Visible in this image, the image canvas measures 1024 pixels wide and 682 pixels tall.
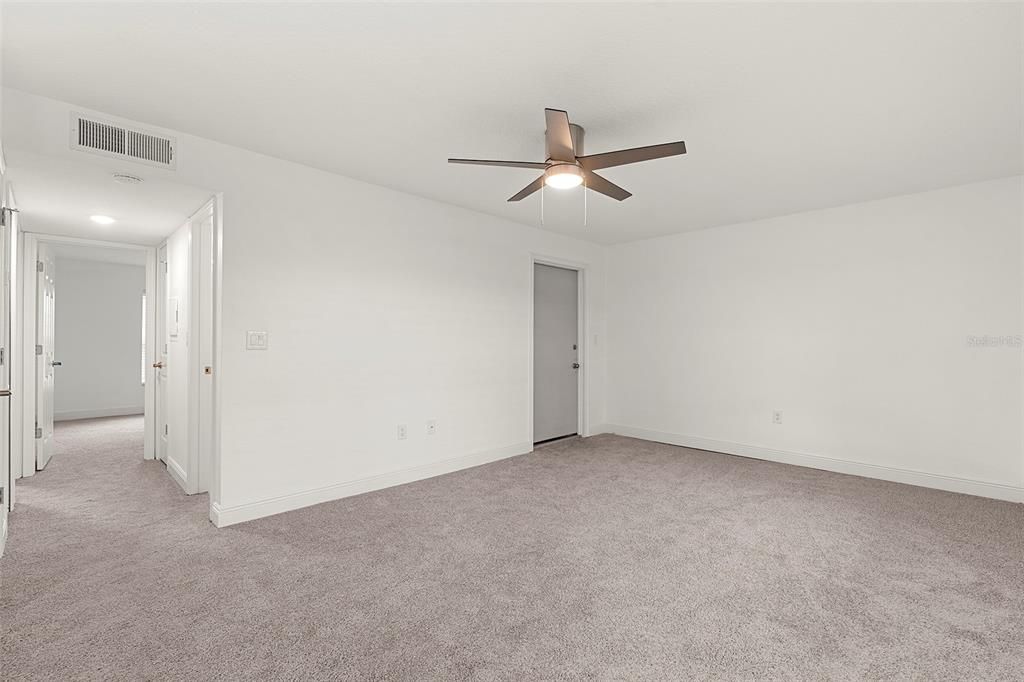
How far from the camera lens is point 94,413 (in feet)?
23.7

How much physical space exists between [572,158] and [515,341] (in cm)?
272

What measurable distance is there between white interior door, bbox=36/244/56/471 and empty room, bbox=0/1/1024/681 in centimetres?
6

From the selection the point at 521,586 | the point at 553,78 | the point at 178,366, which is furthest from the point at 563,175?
the point at 178,366

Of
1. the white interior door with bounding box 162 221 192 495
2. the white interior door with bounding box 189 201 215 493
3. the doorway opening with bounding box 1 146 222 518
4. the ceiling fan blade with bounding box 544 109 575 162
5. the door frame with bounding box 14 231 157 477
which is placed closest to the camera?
the ceiling fan blade with bounding box 544 109 575 162

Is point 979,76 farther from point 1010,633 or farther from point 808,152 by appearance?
point 1010,633

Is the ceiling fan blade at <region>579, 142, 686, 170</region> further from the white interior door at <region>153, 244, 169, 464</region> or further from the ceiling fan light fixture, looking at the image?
the white interior door at <region>153, 244, 169, 464</region>

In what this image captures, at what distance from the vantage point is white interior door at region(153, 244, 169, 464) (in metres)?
4.61

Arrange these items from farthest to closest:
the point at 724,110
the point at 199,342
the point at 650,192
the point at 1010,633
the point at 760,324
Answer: the point at 760,324
the point at 650,192
the point at 199,342
the point at 724,110
the point at 1010,633

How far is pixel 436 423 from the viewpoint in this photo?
4293 millimetres

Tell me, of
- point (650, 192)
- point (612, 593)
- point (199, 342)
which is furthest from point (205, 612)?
point (650, 192)

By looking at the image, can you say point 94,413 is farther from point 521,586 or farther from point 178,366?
point 521,586

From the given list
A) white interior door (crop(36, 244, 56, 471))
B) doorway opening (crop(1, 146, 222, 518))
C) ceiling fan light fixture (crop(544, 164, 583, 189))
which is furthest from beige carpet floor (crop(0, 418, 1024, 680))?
ceiling fan light fixture (crop(544, 164, 583, 189))

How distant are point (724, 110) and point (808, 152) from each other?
97 cm

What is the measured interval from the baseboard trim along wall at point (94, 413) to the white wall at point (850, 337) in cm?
Result: 752
